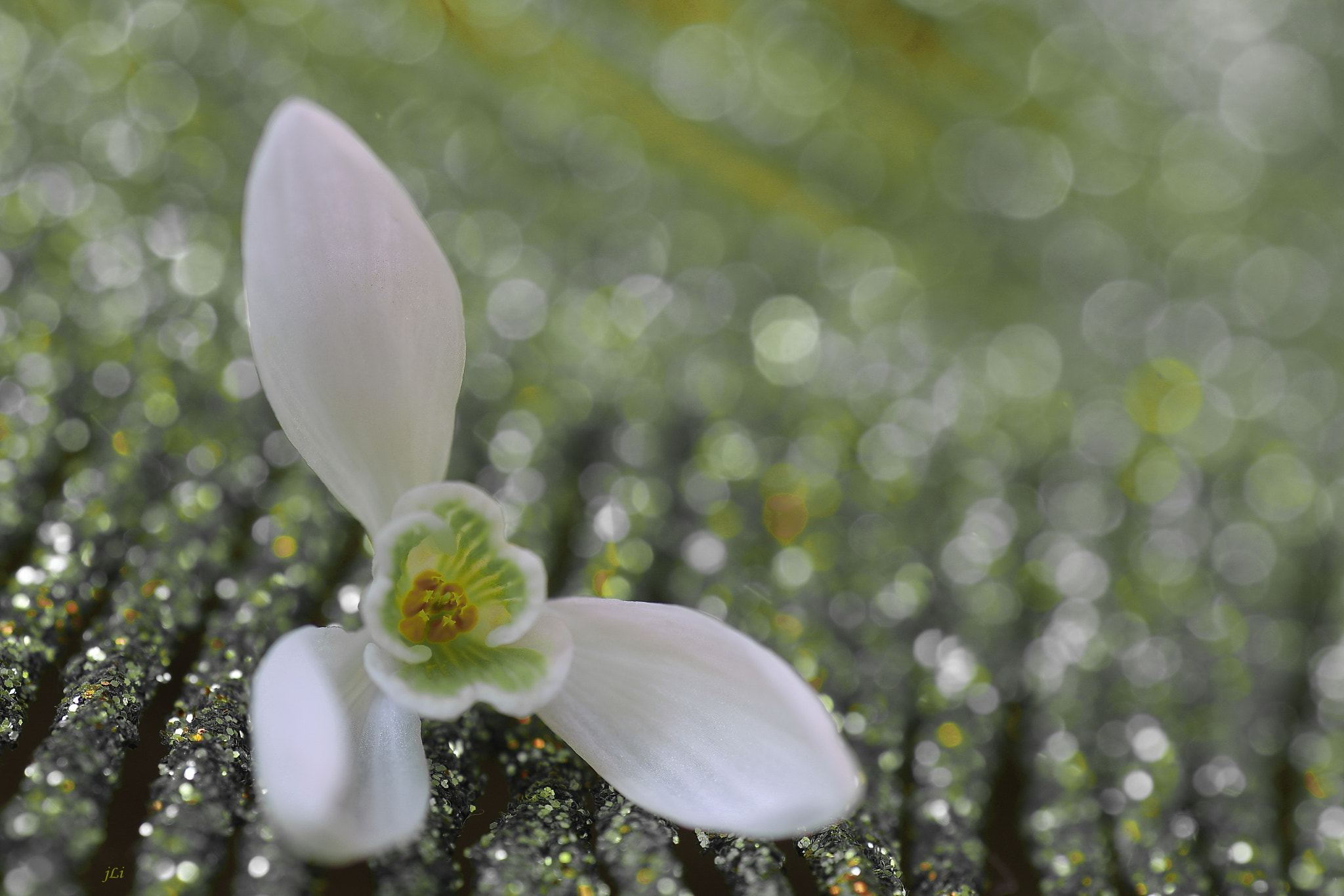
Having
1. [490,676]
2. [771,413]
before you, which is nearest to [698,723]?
[490,676]

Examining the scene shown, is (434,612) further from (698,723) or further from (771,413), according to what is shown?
(771,413)

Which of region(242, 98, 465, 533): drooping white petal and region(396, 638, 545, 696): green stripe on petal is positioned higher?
region(242, 98, 465, 533): drooping white petal

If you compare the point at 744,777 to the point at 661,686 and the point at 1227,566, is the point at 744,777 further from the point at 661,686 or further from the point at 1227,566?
the point at 1227,566

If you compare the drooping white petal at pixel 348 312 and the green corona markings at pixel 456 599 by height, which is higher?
the drooping white petal at pixel 348 312

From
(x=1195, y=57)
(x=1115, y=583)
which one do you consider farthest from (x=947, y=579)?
(x=1195, y=57)

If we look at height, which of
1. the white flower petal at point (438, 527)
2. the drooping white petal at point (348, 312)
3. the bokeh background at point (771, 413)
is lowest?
the bokeh background at point (771, 413)
